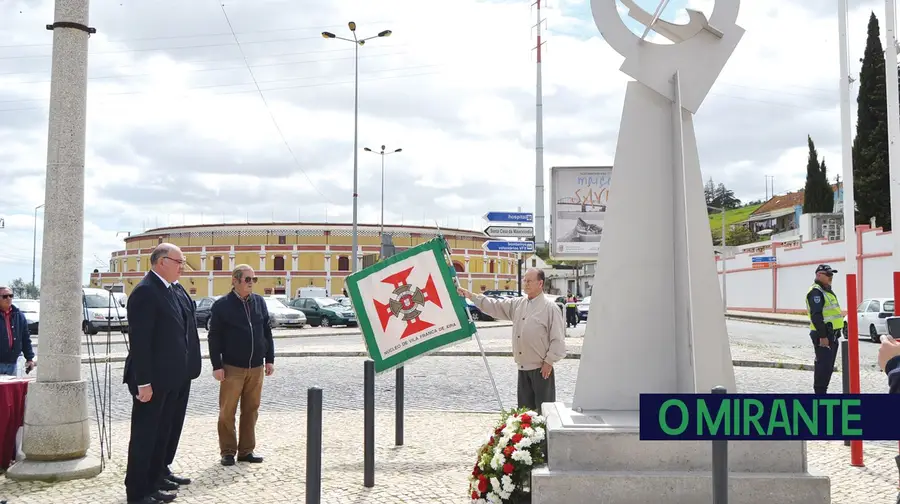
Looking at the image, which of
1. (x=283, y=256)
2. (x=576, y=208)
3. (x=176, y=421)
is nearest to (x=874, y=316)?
(x=576, y=208)

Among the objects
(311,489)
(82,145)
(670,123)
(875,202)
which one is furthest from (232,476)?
(875,202)

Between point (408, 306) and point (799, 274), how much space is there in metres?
44.0

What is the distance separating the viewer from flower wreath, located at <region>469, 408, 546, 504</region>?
198 inches

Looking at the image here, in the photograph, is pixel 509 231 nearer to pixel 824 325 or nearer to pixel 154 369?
pixel 824 325

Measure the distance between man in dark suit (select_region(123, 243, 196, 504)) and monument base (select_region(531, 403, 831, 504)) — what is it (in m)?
2.83

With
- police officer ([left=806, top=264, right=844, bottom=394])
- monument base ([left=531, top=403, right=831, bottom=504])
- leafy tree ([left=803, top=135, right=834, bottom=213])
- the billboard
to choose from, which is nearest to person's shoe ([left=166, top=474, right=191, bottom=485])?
monument base ([left=531, top=403, right=831, bottom=504])

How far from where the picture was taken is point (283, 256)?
8762 centimetres

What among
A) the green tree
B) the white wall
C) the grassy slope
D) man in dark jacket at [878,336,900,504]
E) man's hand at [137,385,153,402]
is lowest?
man's hand at [137,385,153,402]

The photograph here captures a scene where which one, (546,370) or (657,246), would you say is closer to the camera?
(657,246)

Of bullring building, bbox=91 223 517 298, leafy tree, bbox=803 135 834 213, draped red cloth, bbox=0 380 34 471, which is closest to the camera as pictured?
draped red cloth, bbox=0 380 34 471

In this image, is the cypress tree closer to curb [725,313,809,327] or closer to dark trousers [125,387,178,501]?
curb [725,313,809,327]

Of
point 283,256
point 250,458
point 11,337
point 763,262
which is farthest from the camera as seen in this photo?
point 283,256

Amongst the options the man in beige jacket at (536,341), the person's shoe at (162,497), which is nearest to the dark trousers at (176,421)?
the person's shoe at (162,497)

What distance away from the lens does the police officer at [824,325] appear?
8891 millimetres
